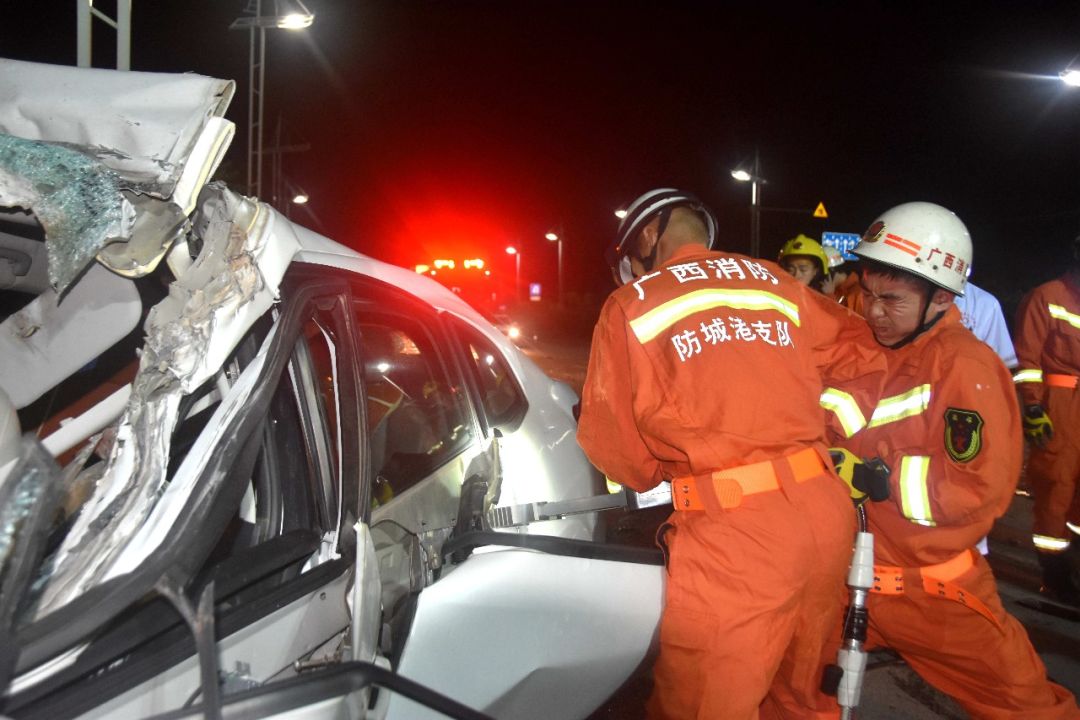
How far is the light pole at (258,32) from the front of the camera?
1098 centimetres

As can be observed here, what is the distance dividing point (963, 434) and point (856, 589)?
0.57 m

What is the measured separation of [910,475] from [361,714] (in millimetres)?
1791

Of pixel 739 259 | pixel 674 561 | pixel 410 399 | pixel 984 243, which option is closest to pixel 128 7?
pixel 410 399

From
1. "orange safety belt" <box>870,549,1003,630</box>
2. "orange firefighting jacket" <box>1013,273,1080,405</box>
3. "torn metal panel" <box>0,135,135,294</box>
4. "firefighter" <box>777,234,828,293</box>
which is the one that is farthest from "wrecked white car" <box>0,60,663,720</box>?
"firefighter" <box>777,234,828,293</box>

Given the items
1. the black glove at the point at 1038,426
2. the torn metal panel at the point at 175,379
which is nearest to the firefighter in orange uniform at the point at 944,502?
the torn metal panel at the point at 175,379

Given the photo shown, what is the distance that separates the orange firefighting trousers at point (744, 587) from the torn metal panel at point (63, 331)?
1556mm

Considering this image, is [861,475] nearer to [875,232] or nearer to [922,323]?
[922,323]

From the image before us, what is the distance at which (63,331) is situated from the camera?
75.9 inches

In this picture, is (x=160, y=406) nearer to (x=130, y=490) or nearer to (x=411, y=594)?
(x=130, y=490)

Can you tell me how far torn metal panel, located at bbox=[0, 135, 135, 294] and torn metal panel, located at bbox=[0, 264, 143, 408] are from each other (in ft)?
1.95

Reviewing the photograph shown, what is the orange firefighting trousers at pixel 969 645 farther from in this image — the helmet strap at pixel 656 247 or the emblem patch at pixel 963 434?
the helmet strap at pixel 656 247

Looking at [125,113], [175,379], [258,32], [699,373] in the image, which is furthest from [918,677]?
[258,32]

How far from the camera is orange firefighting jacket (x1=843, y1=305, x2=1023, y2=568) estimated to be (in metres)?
2.35

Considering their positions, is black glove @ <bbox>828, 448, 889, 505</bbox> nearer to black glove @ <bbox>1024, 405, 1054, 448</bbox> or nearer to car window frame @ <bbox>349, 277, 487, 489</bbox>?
car window frame @ <bbox>349, 277, 487, 489</bbox>
